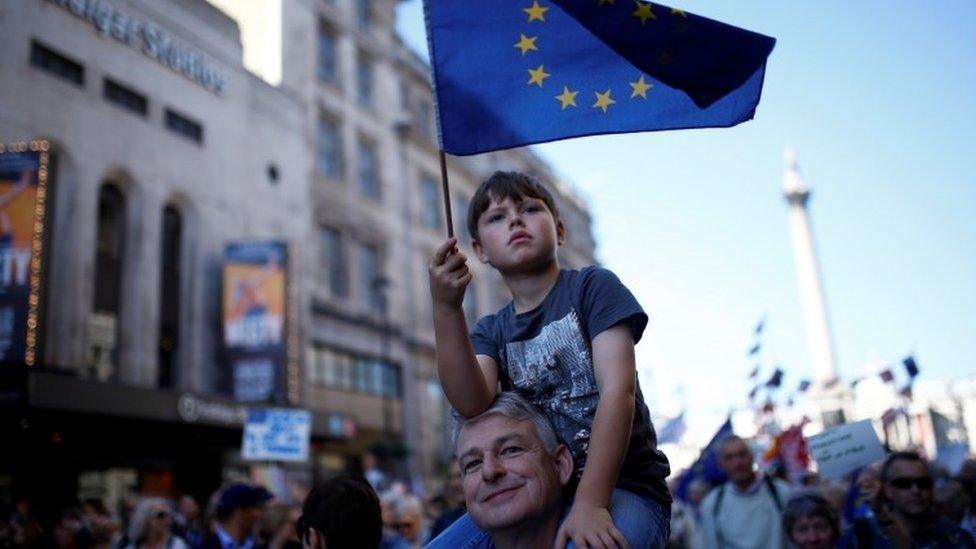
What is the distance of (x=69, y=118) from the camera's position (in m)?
20.8

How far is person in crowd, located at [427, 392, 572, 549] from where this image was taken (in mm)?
2703

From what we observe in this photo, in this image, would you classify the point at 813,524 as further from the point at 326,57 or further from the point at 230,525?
the point at 326,57

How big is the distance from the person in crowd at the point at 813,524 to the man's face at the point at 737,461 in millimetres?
1608

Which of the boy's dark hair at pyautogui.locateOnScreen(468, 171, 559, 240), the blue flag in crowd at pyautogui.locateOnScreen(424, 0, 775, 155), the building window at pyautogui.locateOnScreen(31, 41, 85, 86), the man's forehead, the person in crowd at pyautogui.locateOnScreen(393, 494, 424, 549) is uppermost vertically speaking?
the building window at pyautogui.locateOnScreen(31, 41, 85, 86)

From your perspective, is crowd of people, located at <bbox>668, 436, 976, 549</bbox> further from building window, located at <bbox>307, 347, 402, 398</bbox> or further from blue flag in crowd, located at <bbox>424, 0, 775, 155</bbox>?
building window, located at <bbox>307, 347, 402, 398</bbox>

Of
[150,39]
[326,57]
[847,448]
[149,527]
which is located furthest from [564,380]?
[326,57]

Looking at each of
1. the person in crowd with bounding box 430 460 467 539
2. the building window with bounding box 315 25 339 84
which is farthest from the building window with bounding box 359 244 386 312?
the person in crowd with bounding box 430 460 467 539

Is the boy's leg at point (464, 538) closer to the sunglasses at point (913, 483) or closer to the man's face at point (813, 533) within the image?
the sunglasses at point (913, 483)

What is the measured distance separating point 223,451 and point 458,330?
950 inches

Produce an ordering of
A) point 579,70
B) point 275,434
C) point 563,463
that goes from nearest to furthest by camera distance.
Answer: point 563,463
point 579,70
point 275,434

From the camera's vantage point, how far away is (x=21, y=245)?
56.9 ft

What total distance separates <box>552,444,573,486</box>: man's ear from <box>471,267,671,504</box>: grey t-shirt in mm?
95

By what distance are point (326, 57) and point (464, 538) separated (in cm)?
3211

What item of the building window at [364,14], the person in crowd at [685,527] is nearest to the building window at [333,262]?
the building window at [364,14]
